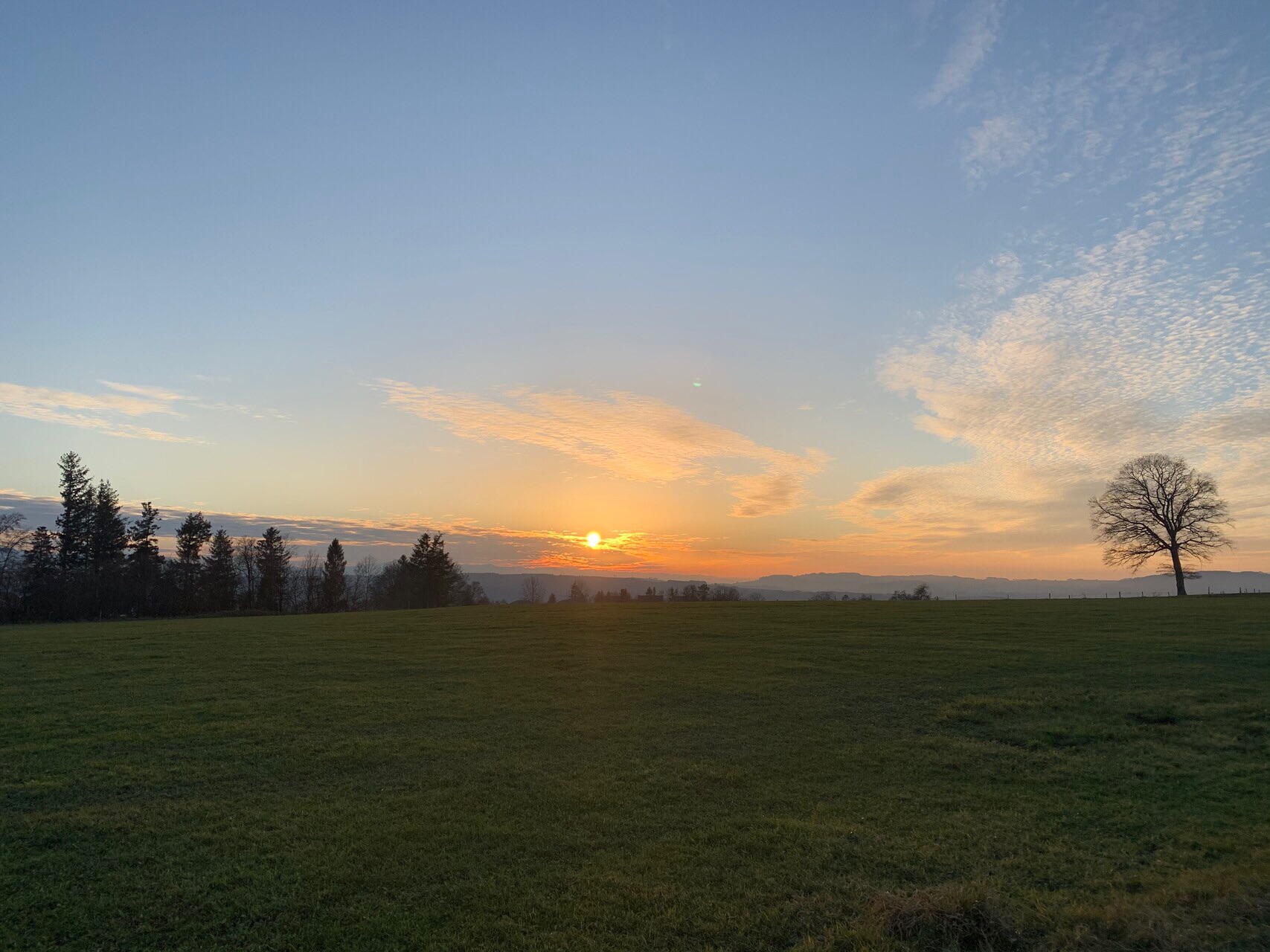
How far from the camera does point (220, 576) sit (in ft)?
268

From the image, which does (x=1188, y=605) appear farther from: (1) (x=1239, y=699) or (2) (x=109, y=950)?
(2) (x=109, y=950)

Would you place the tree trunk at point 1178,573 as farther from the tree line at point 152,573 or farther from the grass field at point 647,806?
the tree line at point 152,573

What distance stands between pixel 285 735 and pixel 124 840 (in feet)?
17.7

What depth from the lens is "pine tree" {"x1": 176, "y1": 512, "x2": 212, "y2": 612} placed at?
77.6 meters

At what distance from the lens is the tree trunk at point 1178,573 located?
61.6 m

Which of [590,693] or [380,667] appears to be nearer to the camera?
[590,693]

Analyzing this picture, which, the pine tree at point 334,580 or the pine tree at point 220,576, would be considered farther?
the pine tree at point 334,580

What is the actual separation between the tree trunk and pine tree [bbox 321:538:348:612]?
3754 inches

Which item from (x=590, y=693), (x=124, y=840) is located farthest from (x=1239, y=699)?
(x=124, y=840)

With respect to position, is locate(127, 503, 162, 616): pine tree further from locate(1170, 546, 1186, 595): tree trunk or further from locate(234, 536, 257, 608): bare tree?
locate(1170, 546, 1186, 595): tree trunk

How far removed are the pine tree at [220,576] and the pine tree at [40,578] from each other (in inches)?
565

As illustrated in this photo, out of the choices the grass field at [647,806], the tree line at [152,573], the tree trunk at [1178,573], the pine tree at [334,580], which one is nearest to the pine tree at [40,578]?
the tree line at [152,573]

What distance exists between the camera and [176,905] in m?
7.57

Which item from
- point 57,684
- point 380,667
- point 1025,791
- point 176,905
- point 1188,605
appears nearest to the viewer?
point 176,905
